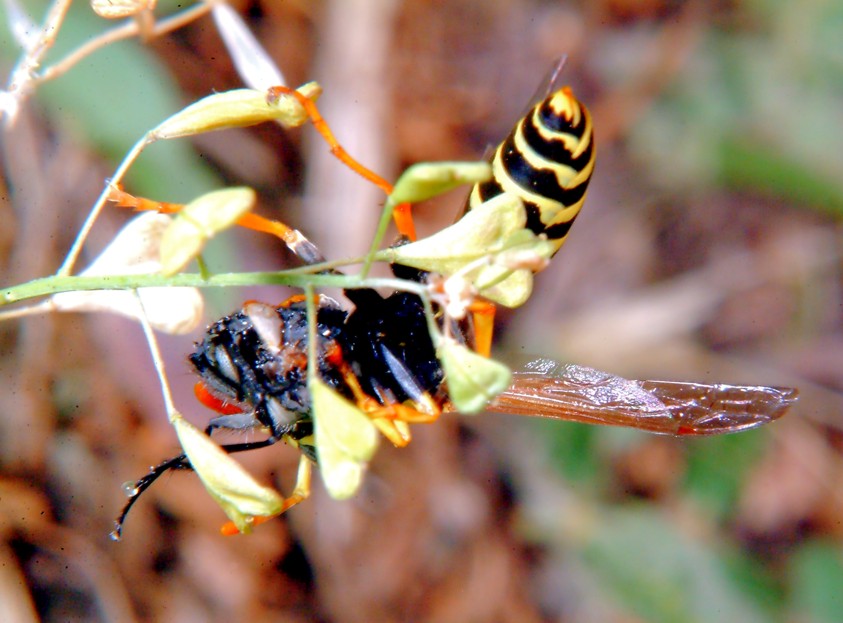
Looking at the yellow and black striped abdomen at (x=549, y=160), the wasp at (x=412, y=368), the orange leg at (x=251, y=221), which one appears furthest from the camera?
the yellow and black striped abdomen at (x=549, y=160)

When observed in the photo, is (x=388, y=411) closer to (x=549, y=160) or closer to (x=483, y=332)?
(x=483, y=332)

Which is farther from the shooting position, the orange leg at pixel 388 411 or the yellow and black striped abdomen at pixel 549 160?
the yellow and black striped abdomen at pixel 549 160

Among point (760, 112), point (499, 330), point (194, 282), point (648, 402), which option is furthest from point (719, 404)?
point (760, 112)

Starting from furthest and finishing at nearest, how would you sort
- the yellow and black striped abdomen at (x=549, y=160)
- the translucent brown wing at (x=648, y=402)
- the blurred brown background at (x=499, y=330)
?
the blurred brown background at (x=499, y=330) < the translucent brown wing at (x=648, y=402) < the yellow and black striped abdomen at (x=549, y=160)

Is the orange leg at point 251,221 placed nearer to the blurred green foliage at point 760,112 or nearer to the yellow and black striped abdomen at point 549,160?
the yellow and black striped abdomen at point 549,160

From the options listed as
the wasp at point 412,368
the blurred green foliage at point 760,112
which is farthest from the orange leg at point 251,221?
the blurred green foliage at point 760,112

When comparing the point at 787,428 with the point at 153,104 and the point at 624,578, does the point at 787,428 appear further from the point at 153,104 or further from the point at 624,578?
the point at 153,104

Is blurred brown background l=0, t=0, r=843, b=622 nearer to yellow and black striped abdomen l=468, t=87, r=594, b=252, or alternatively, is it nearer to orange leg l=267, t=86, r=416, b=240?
orange leg l=267, t=86, r=416, b=240
